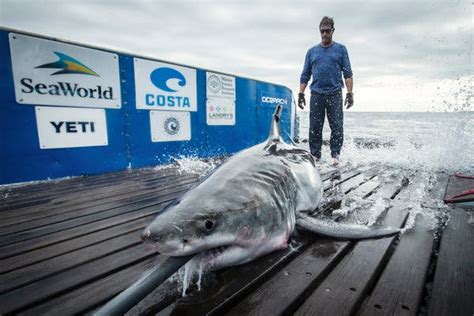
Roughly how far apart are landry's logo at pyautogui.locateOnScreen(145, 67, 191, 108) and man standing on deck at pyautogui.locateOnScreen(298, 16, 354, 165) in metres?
2.31

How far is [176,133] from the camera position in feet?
16.1

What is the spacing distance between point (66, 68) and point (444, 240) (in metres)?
4.33

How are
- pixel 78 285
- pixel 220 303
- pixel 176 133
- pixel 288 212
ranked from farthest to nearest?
pixel 176 133, pixel 288 212, pixel 78 285, pixel 220 303

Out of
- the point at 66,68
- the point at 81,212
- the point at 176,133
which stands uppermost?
the point at 66,68

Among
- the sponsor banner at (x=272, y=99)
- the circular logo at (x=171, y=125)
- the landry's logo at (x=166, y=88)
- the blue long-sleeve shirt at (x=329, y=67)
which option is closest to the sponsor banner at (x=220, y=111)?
the landry's logo at (x=166, y=88)

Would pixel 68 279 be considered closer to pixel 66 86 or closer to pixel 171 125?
pixel 66 86

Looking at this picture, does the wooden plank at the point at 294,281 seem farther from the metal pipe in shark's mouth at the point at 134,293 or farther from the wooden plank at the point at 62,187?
the wooden plank at the point at 62,187

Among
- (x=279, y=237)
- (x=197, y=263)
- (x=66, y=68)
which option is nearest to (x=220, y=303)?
(x=197, y=263)

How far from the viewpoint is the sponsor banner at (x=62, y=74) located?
3.20 metres

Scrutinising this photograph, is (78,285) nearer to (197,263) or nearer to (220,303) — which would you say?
(197,263)

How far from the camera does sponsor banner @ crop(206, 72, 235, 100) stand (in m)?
5.37

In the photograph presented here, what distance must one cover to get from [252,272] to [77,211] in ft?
5.91

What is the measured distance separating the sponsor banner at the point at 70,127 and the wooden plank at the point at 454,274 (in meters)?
4.02

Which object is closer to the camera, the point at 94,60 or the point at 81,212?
the point at 81,212
